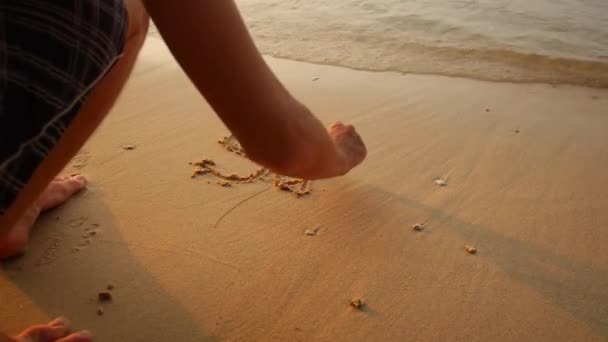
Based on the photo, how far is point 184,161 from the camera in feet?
5.88

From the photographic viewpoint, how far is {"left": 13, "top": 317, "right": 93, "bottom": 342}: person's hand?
104cm

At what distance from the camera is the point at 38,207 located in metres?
1.43

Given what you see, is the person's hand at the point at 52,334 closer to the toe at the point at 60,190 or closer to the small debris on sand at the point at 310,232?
the toe at the point at 60,190

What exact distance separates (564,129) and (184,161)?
151cm

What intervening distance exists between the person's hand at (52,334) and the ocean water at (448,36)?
2.20 metres

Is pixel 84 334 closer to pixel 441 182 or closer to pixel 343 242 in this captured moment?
pixel 343 242

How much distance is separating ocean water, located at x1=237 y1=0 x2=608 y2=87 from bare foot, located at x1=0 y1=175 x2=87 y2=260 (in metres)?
1.80

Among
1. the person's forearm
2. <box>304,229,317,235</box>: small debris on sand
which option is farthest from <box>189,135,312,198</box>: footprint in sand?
the person's forearm

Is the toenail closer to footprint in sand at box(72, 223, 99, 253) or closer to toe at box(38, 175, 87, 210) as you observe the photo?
footprint in sand at box(72, 223, 99, 253)

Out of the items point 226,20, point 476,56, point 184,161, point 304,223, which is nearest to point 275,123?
point 226,20

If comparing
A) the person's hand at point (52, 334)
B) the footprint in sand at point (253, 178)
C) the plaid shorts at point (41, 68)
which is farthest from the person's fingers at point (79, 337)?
the footprint in sand at point (253, 178)

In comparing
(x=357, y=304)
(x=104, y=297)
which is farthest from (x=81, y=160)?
(x=357, y=304)

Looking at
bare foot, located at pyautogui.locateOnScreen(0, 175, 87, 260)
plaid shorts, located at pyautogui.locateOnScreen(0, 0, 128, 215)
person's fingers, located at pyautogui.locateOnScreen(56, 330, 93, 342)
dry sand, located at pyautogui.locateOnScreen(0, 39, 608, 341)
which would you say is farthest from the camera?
bare foot, located at pyautogui.locateOnScreen(0, 175, 87, 260)

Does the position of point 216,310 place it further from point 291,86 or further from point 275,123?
point 291,86
